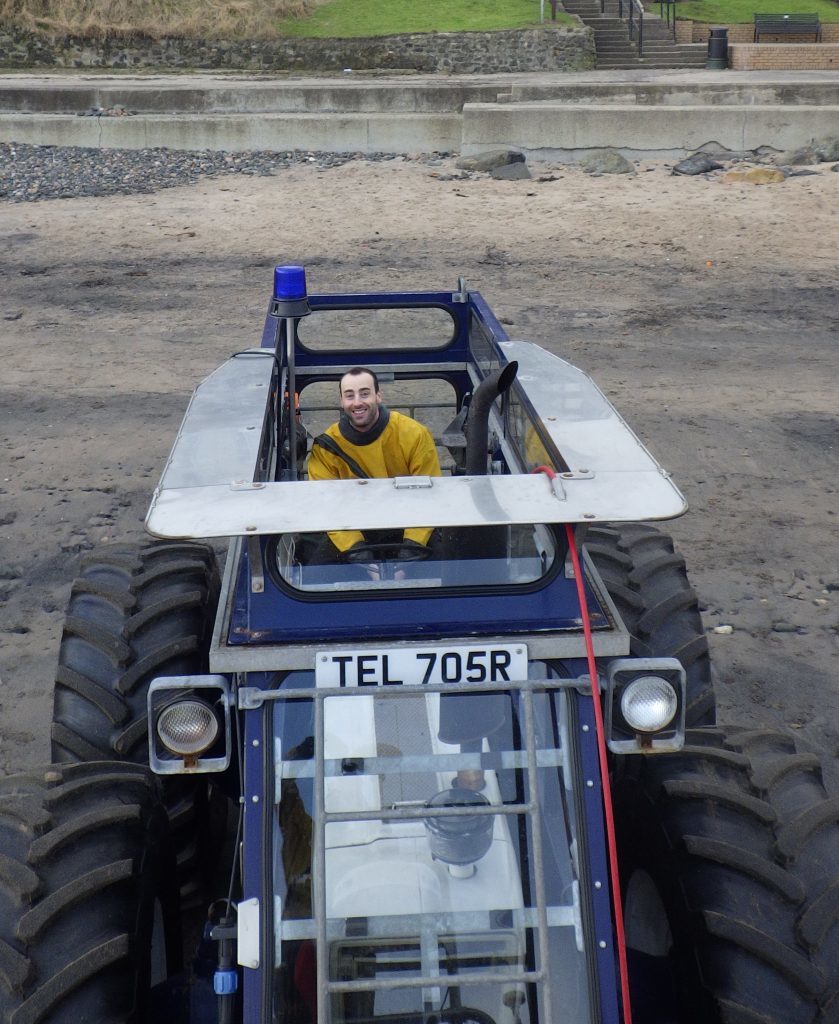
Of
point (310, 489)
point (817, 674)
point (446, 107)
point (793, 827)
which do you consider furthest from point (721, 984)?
point (446, 107)

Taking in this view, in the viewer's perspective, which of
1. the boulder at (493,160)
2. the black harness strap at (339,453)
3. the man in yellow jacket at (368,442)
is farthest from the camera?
the boulder at (493,160)

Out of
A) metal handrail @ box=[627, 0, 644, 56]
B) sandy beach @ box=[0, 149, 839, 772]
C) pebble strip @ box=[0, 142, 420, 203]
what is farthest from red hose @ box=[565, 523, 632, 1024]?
metal handrail @ box=[627, 0, 644, 56]

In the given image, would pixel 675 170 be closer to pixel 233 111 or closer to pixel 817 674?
pixel 233 111

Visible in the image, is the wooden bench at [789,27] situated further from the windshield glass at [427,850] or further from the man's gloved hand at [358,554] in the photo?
the windshield glass at [427,850]

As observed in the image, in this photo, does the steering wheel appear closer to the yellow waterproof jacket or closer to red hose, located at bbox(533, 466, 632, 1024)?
red hose, located at bbox(533, 466, 632, 1024)

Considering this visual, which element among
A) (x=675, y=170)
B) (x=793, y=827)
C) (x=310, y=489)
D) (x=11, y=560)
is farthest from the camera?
(x=675, y=170)

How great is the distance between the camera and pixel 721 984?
323 cm

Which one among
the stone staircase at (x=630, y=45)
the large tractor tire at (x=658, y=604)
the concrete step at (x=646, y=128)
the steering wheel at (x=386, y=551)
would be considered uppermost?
the stone staircase at (x=630, y=45)

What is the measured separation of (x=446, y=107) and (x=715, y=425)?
48.6 ft

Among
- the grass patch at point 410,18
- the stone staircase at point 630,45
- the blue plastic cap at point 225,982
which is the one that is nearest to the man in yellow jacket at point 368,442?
the blue plastic cap at point 225,982

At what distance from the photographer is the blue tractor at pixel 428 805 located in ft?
10.2

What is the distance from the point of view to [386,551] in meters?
3.87

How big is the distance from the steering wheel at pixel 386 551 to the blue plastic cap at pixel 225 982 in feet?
4.18

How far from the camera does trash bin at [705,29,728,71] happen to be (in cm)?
2869
